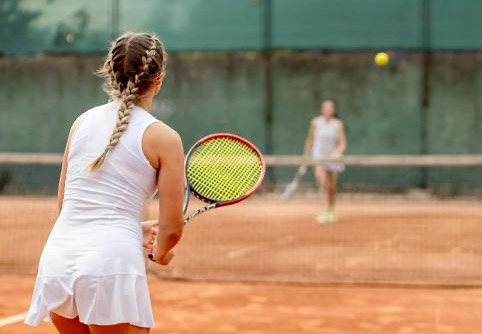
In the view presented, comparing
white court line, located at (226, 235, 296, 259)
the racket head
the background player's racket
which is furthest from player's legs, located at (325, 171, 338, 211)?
the racket head

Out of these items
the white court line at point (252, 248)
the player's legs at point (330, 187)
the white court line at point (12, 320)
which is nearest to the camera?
the white court line at point (12, 320)

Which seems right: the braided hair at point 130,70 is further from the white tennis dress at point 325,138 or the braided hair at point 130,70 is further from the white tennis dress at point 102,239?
the white tennis dress at point 325,138

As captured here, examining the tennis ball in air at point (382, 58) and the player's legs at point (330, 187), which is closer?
the player's legs at point (330, 187)

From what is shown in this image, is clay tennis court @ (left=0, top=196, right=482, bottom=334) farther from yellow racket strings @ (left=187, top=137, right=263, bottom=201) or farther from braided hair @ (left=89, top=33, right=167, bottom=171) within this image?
braided hair @ (left=89, top=33, right=167, bottom=171)

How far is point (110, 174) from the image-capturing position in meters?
2.59

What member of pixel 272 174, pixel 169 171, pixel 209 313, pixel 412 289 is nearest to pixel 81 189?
pixel 169 171

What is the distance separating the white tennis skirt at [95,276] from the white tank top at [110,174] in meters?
0.03

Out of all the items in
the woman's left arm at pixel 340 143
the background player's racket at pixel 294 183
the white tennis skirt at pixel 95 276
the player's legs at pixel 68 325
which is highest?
the white tennis skirt at pixel 95 276

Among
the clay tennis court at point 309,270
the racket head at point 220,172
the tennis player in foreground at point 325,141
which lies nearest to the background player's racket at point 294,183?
the clay tennis court at point 309,270

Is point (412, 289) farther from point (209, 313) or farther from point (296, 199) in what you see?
point (296, 199)

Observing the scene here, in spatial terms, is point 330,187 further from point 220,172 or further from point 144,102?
point 144,102

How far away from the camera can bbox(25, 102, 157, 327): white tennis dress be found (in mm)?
2551

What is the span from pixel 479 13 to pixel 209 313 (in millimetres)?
10807

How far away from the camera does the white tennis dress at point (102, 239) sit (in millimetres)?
2551
